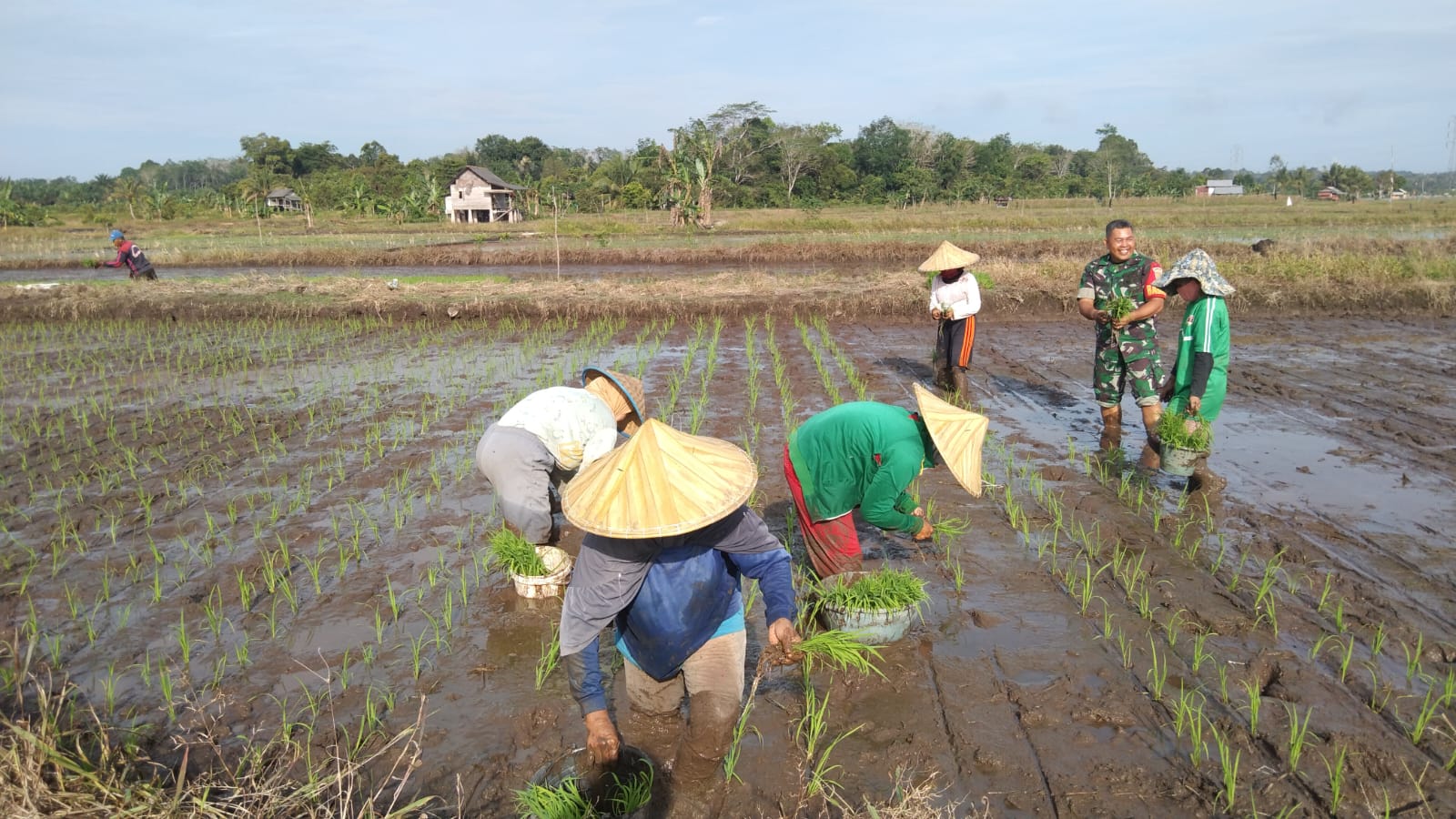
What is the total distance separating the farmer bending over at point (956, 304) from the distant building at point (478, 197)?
37285 millimetres

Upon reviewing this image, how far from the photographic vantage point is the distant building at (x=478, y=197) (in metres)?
42.0

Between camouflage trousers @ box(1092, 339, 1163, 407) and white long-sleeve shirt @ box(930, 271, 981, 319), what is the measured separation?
1349mm

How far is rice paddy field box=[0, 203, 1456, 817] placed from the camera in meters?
2.58

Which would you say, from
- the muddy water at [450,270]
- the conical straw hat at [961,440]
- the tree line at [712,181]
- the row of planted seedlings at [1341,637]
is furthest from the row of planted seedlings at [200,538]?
the tree line at [712,181]

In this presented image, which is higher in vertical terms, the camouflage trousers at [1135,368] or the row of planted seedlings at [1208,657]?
the camouflage trousers at [1135,368]

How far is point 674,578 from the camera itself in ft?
7.80

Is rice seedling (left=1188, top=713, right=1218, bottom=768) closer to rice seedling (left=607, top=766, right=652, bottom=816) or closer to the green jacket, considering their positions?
the green jacket

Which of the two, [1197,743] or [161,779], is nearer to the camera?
[161,779]

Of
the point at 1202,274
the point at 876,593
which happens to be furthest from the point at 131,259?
the point at 1202,274

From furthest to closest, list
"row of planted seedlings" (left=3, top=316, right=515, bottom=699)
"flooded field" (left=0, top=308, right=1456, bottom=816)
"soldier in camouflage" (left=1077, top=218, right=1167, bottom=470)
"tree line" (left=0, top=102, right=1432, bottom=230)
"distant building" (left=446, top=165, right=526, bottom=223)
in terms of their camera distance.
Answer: "distant building" (left=446, top=165, right=526, bottom=223) → "tree line" (left=0, top=102, right=1432, bottom=230) → "soldier in camouflage" (left=1077, top=218, right=1167, bottom=470) → "row of planted seedlings" (left=3, top=316, right=515, bottom=699) → "flooded field" (left=0, top=308, right=1456, bottom=816)

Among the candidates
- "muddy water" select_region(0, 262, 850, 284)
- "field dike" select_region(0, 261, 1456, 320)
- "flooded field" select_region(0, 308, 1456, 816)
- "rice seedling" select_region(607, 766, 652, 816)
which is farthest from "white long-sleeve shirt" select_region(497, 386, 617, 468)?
"muddy water" select_region(0, 262, 850, 284)

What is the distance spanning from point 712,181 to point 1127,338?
32652mm

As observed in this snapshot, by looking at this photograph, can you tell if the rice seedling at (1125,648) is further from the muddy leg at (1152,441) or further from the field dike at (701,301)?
the field dike at (701,301)

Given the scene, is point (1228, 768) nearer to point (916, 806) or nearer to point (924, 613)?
point (916, 806)
